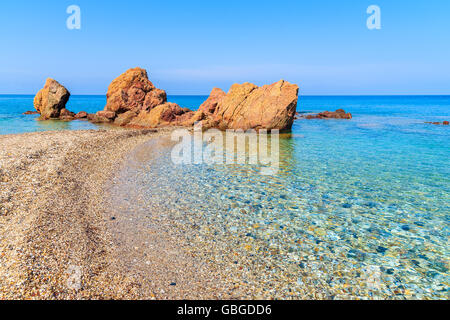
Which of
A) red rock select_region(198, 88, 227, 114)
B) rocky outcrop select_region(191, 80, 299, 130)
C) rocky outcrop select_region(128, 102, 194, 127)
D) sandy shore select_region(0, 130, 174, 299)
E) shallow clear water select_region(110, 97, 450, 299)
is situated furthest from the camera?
red rock select_region(198, 88, 227, 114)

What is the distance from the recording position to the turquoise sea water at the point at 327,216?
24.7 ft

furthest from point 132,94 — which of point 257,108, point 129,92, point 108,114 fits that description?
point 257,108

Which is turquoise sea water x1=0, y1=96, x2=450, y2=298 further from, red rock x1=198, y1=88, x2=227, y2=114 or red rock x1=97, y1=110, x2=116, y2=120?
red rock x1=97, y1=110, x2=116, y2=120

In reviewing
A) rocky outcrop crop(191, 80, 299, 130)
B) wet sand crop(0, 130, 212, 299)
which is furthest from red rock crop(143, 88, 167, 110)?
wet sand crop(0, 130, 212, 299)

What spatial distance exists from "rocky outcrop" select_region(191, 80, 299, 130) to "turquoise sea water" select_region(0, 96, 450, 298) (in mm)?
15362

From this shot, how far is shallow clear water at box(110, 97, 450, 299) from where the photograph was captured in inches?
293

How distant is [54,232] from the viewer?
9.00 m

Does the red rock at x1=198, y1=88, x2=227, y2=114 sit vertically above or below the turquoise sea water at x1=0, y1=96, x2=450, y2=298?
above

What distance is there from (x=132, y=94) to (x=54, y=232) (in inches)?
1750

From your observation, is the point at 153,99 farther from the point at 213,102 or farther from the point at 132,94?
the point at 213,102

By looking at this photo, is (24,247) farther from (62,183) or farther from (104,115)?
(104,115)

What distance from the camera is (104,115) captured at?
157ft

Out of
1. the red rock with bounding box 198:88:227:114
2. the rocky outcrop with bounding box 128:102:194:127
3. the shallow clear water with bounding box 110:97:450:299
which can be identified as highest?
the red rock with bounding box 198:88:227:114

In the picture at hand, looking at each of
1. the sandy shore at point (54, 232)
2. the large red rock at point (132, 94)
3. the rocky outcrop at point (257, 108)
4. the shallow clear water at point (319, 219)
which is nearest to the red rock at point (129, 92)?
the large red rock at point (132, 94)
